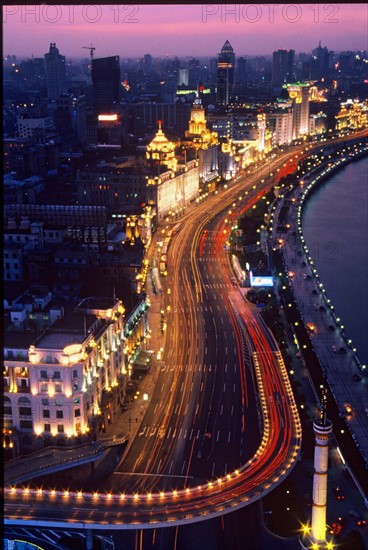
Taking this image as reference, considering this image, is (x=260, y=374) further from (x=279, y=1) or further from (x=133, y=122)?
(x=133, y=122)

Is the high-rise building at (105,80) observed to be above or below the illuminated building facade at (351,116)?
above

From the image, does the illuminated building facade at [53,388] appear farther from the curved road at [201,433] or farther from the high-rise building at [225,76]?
the high-rise building at [225,76]

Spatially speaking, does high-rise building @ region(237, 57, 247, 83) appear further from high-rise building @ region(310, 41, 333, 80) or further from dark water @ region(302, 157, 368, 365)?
dark water @ region(302, 157, 368, 365)

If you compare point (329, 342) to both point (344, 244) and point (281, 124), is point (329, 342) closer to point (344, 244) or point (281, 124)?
point (344, 244)

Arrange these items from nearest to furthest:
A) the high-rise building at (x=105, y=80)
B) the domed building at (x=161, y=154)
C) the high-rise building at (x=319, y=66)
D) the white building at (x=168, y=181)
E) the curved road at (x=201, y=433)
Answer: the curved road at (x=201, y=433)
the white building at (x=168, y=181)
the domed building at (x=161, y=154)
the high-rise building at (x=105, y=80)
the high-rise building at (x=319, y=66)

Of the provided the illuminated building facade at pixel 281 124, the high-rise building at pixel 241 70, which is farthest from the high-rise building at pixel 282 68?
the illuminated building facade at pixel 281 124

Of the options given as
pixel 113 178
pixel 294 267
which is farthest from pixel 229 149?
pixel 294 267

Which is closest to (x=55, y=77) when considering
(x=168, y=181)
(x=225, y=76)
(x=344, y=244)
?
(x=225, y=76)
